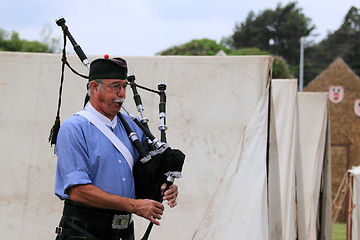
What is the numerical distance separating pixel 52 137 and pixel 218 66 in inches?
65.5

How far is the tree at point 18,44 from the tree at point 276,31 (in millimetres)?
24393

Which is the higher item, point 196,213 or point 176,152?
point 176,152

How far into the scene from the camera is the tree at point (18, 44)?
2945 centimetres

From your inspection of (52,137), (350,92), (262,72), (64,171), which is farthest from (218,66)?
(350,92)

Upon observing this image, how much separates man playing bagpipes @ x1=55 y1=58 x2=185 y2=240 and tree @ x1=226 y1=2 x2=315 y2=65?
4960 cm

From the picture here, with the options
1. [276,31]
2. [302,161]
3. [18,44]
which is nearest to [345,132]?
[302,161]

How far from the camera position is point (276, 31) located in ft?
180

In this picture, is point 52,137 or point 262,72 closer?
point 52,137

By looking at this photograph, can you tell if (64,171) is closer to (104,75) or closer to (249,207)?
(104,75)

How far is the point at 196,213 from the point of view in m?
4.65

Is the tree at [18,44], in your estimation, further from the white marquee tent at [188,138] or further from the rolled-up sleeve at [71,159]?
the rolled-up sleeve at [71,159]

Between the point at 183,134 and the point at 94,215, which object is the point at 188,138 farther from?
the point at 94,215

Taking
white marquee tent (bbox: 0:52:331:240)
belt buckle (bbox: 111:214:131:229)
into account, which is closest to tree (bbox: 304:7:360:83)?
white marquee tent (bbox: 0:52:331:240)

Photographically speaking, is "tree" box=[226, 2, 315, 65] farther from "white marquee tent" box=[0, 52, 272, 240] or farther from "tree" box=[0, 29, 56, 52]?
"white marquee tent" box=[0, 52, 272, 240]
